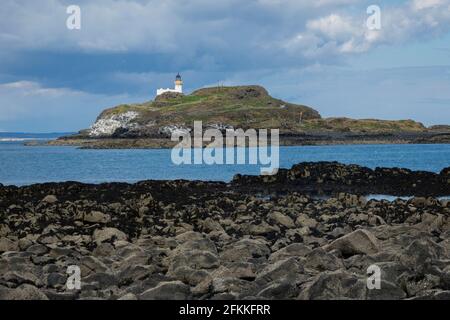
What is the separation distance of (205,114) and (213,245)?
141 meters

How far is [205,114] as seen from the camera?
15525 cm

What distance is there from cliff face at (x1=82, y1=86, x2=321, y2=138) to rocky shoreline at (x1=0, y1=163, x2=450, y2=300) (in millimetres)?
117236

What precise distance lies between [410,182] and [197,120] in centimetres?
11568

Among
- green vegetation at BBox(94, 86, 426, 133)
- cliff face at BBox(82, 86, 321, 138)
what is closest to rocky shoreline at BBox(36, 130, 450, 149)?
cliff face at BBox(82, 86, 321, 138)

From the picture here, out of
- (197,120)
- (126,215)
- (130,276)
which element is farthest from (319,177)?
(197,120)

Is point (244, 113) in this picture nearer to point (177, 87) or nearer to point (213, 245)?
point (177, 87)

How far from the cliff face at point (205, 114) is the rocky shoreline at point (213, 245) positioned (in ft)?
385

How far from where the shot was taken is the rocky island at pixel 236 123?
142625 mm

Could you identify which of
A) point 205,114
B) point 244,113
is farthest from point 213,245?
point 205,114

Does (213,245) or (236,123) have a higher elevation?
(236,123)

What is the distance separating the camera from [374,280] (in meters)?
10.1

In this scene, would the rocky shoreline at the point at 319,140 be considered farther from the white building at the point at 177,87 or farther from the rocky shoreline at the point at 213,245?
the rocky shoreline at the point at 213,245

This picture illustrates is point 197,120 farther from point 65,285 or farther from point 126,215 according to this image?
point 65,285
